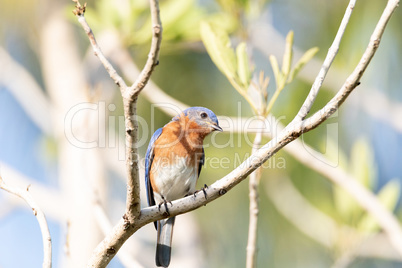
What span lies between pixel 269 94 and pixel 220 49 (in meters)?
1.84

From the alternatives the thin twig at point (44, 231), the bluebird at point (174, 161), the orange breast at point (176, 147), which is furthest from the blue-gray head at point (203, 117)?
the thin twig at point (44, 231)

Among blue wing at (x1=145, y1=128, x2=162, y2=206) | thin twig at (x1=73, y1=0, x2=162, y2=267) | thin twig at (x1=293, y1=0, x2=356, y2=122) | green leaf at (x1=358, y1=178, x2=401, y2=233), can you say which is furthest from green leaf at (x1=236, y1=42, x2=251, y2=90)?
green leaf at (x1=358, y1=178, x2=401, y2=233)


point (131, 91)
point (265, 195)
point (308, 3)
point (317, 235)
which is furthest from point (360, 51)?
point (131, 91)

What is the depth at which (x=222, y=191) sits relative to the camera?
339 centimetres

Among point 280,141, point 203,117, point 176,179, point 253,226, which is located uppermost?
point 203,117

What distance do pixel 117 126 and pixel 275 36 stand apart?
4.21 m

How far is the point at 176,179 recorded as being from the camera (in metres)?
5.77

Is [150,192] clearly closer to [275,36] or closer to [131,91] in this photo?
[275,36]

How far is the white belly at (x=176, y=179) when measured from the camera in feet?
18.9

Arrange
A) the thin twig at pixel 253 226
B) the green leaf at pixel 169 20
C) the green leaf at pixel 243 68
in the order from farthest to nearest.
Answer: the green leaf at pixel 169 20, the green leaf at pixel 243 68, the thin twig at pixel 253 226

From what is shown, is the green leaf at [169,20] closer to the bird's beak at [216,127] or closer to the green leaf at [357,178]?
the bird's beak at [216,127]

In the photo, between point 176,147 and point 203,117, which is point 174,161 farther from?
point 203,117

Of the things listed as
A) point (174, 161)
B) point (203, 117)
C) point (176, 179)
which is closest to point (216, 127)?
point (203, 117)

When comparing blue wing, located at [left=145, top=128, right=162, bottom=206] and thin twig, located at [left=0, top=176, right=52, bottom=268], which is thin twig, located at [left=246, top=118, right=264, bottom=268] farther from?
blue wing, located at [left=145, top=128, right=162, bottom=206]
